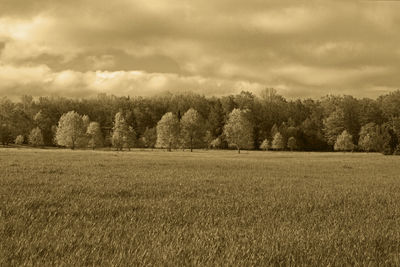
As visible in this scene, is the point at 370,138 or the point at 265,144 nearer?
the point at 370,138

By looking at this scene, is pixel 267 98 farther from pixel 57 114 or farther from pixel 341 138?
pixel 57 114

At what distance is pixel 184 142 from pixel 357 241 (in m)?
100

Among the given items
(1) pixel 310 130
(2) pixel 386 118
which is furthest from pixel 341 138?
(2) pixel 386 118

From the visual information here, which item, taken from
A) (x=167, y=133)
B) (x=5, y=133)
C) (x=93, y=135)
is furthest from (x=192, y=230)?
(x=5, y=133)

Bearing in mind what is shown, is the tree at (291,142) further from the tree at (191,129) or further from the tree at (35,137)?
the tree at (35,137)

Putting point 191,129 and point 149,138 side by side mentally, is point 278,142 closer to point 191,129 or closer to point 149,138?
point 191,129

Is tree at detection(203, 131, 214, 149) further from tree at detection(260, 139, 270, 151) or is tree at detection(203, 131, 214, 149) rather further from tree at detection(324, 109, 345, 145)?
tree at detection(324, 109, 345, 145)

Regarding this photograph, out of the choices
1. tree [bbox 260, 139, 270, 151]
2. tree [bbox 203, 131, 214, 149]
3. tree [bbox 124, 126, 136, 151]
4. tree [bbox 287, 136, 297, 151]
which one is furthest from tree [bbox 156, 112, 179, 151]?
tree [bbox 287, 136, 297, 151]

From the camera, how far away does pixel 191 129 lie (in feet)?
355

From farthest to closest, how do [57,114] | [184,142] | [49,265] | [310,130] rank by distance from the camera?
1. [57,114]
2. [310,130]
3. [184,142]
4. [49,265]

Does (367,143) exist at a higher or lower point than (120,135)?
lower

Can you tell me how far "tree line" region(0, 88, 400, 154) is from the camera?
104m

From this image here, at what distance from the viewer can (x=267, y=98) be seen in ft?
515

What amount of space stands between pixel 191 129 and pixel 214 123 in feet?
86.1
